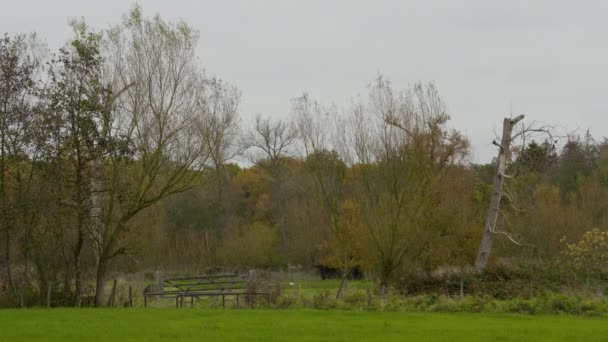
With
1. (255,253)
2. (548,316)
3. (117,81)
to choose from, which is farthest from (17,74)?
(255,253)

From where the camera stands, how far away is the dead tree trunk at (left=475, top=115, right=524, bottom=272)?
30297 millimetres

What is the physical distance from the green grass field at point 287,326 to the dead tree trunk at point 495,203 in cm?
1065

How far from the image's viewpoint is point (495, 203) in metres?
31.3

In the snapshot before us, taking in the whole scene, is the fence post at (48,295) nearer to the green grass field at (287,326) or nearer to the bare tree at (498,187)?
the green grass field at (287,326)

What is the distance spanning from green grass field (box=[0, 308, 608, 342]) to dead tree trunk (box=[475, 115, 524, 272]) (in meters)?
10.7

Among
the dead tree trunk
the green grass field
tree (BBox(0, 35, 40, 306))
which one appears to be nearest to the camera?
the green grass field

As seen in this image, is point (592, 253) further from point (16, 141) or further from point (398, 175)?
point (16, 141)

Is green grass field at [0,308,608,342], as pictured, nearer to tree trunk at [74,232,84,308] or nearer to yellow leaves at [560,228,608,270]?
tree trunk at [74,232,84,308]

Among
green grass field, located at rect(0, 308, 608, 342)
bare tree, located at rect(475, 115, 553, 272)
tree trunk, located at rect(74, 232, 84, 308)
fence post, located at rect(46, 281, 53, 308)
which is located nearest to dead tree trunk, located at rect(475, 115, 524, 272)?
bare tree, located at rect(475, 115, 553, 272)

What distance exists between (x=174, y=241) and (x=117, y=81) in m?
27.3

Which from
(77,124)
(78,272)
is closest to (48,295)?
(78,272)

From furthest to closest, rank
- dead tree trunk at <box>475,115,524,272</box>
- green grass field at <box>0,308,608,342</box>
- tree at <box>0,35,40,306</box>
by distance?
dead tree trunk at <box>475,115,524,272</box>
tree at <box>0,35,40,306</box>
green grass field at <box>0,308,608,342</box>

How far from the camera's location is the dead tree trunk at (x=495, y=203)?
30297 mm

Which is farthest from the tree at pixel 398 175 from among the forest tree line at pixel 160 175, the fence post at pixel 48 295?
the fence post at pixel 48 295
